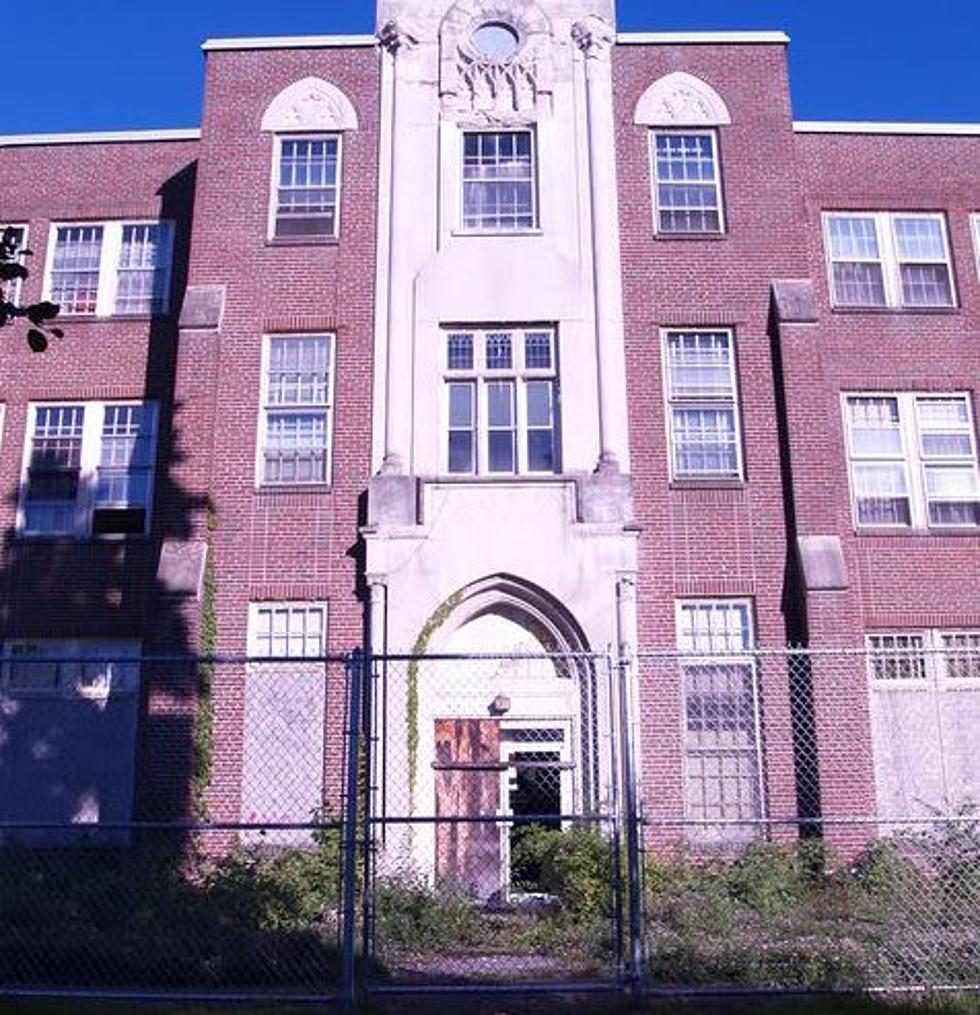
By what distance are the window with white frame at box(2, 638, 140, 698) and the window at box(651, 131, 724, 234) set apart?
1054 cm

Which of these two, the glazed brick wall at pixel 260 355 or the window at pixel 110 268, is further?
the window at pixel 110 268

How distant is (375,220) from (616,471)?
5550 millimetres

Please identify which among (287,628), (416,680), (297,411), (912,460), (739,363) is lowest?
(416,680)

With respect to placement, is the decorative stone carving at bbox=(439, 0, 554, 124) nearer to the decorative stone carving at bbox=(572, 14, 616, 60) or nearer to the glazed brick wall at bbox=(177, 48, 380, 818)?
the decorative stone carving at bbox=(572, 14, 616, 60)

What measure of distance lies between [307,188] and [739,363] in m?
7.33

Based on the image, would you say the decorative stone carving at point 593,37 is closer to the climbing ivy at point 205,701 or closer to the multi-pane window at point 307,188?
the multi-pane window at point 307,188

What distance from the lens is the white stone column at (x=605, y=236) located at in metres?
17.2

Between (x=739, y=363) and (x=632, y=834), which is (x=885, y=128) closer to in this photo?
(x=739, y=363)

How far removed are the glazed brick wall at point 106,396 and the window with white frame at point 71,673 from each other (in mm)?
172

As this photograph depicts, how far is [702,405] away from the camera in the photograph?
698 inches

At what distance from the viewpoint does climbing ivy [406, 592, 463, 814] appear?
15.4 meters

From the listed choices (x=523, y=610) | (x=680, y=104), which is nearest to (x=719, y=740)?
(x=523, y=610)

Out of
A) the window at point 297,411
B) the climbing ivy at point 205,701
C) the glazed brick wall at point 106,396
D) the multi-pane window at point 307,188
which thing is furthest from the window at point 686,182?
the climbing ivy at point 205,701

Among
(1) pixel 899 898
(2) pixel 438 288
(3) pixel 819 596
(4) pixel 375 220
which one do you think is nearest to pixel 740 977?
(1) pixel 899 898
